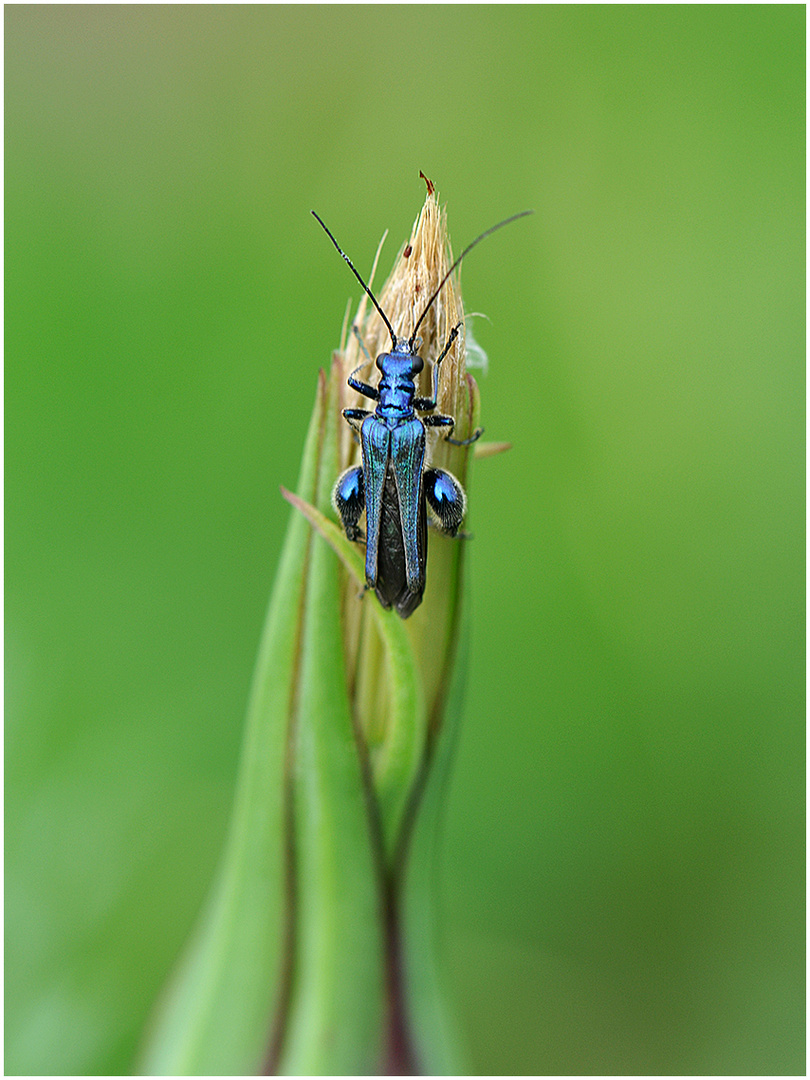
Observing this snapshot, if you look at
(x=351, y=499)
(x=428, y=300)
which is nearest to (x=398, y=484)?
(x=351, y=499)

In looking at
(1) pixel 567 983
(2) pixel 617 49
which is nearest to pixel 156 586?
(1) pixel 567 983

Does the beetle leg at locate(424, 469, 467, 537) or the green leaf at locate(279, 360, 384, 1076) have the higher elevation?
the beetle leg at locate(424, 469, 467, 537)

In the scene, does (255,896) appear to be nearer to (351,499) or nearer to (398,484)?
(351,499)

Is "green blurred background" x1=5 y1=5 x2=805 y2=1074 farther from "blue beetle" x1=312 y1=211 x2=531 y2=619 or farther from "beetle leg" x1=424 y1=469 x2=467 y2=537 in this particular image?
"beetle leg" x1=424 y1=469 x2=467 y2=537

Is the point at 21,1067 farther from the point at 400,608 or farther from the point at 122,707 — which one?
the point at 400,608

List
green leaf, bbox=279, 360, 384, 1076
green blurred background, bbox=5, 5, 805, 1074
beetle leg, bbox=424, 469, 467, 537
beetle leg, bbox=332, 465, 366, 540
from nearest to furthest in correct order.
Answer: green leaf, bbox=279, 360, 384, 1076 → beetle leg, bbox=424, 469, 467, 537 → beetle leg, bbox=332, 465, 366, 540 → green blurred background, bbox=5, 5, 805, 1074

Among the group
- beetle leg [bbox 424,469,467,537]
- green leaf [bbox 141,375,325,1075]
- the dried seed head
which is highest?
the dried seed head

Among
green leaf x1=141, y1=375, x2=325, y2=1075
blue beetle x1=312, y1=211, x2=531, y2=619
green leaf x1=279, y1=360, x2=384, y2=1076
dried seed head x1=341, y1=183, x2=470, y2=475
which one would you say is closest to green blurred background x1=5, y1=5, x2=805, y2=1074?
blue beetle x1=312, y1=211, x2=531, y2=619
